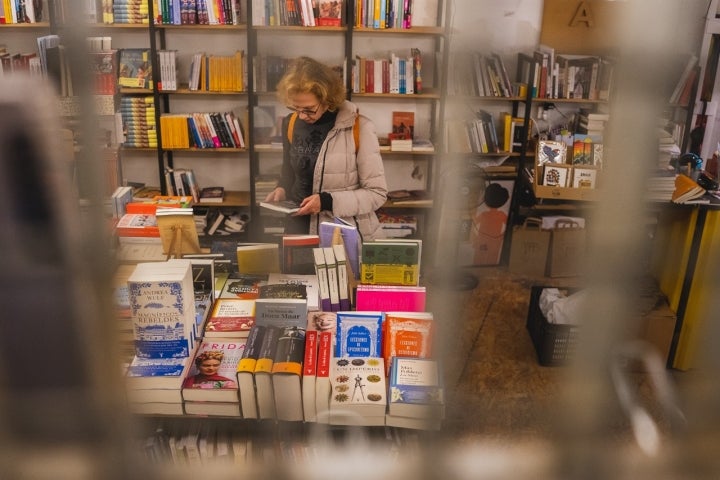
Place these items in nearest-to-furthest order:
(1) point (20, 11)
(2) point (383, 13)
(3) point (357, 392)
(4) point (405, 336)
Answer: (3) point (357, 392) → (4) point (405, 336) → (1) point (20, 11) → (2) point (383, 13)

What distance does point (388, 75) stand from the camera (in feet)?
14.9

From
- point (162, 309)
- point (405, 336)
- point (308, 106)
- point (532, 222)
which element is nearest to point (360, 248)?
point (405, 336)

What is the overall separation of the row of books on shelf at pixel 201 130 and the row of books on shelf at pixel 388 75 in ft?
2.96

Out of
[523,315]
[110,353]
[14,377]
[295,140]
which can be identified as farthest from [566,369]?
[523,315]

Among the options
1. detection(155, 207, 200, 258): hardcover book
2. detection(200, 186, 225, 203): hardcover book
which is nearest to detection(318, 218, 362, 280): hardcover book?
detection(155, 207, 200, 258): hardcover book

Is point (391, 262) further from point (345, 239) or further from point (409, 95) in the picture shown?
point (409, 95)

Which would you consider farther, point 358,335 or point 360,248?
point 360,248

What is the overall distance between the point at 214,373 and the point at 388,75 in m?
3.11

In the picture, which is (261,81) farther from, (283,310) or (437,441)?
(437,441)

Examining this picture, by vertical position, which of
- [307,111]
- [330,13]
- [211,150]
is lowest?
[211,150]

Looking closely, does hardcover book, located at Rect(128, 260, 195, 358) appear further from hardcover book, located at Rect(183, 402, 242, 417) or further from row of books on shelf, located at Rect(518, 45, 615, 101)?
row of books on shelf, located at Rect(518, 45, 615, 101)

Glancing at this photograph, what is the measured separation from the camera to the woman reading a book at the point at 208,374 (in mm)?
1869

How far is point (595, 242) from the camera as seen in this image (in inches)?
17.6

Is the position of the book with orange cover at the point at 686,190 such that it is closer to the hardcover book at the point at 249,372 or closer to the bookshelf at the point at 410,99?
the bookshelf at the point at 410,99
